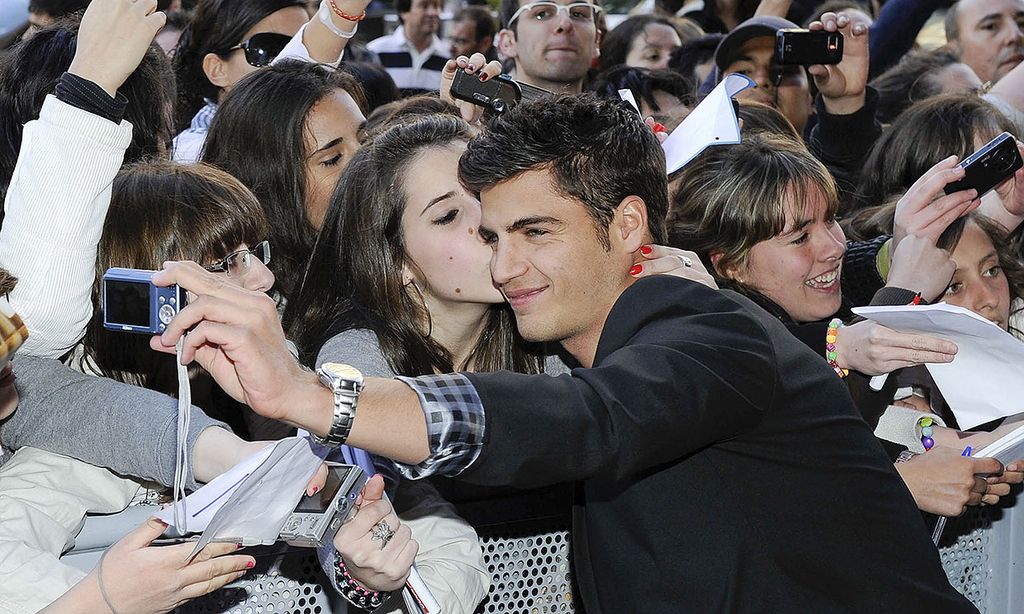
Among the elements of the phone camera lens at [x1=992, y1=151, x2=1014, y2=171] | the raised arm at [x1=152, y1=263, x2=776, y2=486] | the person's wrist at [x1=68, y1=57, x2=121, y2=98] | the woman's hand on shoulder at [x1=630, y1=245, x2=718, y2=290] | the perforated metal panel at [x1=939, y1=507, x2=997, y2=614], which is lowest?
the perforated metal panel at [x1=939, y1=507, x2=997, y2=614]

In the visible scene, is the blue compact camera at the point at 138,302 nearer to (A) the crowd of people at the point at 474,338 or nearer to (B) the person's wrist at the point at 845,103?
(A) the crowd of people at the point at 474,338

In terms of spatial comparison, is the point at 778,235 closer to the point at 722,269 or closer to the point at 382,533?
the point at 722,269

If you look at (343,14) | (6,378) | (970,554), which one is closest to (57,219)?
(6,378)

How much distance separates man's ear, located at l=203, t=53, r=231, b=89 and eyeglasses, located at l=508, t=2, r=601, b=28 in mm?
1663

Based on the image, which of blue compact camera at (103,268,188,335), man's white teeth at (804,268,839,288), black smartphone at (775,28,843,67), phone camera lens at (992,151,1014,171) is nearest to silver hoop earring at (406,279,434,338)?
blue compact camera at (103,268,188,335)

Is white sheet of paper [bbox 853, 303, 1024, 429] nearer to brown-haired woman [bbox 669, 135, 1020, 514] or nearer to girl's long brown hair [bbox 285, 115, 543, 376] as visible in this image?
brown-haired woman [bbox 669, 135, 1020, 514]

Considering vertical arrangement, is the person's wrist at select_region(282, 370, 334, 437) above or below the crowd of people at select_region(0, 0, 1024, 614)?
above

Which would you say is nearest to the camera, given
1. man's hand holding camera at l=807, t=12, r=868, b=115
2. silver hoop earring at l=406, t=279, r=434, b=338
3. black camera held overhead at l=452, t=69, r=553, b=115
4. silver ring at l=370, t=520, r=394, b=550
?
silver ring at l=370, t=520, r=394, b=550

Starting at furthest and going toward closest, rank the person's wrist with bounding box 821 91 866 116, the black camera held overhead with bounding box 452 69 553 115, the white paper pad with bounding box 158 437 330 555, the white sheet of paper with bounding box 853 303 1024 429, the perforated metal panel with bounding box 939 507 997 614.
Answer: the person's wrist with bounding box 821 91 866 116 < the black camera held overhead with bounding box 452 69 553 115 < the perforated metal panel with bounding box 939 507 997 614 < the white sheet of paper with bounding box 853 303 1024 429 < the white paper pad with bounding box 158 437 330 555

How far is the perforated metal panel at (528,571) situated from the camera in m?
2.63

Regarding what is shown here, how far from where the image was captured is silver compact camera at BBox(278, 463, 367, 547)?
1.95m

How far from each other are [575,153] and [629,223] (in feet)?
0.64

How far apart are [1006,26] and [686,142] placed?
154 inches

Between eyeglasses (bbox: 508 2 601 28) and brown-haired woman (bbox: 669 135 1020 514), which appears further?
eyeglasses (bbox: 508 2 601 28)
